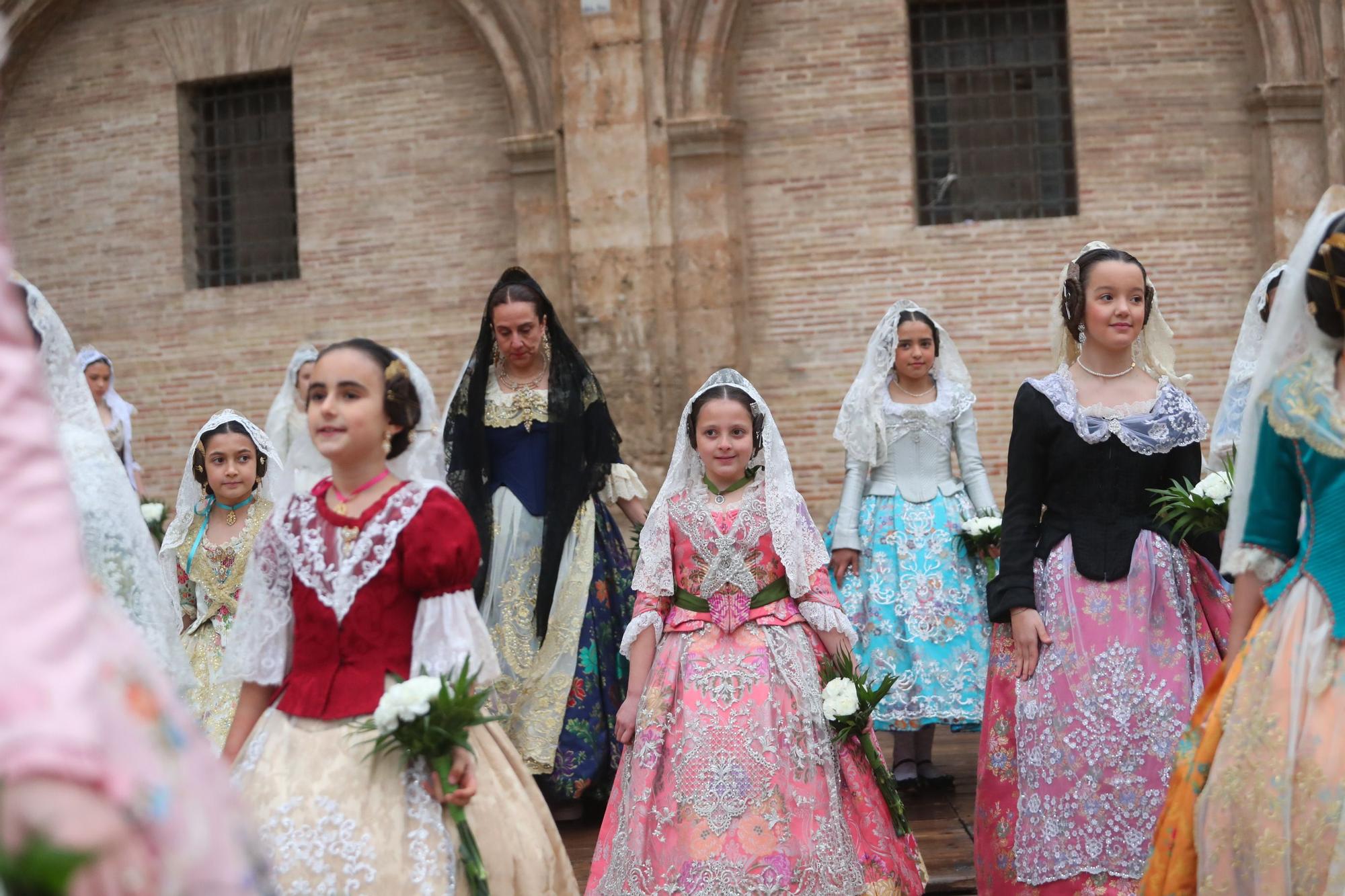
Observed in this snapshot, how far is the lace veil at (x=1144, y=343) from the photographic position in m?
5.10

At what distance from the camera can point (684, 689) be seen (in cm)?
517

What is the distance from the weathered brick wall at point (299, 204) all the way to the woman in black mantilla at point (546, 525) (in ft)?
19.5

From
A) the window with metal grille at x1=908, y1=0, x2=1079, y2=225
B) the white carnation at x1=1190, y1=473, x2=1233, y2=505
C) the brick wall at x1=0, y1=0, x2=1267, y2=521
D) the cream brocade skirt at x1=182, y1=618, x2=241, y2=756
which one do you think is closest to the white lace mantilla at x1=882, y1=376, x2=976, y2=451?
the white carnation at x1=1190, y1=473, x2=1233, y2=505

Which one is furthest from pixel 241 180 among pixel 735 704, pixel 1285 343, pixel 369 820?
pixel 1285 343

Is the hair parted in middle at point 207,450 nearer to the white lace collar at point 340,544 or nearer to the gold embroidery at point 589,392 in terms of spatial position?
the gold embroidery at point 589,392

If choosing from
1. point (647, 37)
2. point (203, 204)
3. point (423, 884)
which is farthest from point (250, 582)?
point (203, 204)

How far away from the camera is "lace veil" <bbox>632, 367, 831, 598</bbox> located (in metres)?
5.29

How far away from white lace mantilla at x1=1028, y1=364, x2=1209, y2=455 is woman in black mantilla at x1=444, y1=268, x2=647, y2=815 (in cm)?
236

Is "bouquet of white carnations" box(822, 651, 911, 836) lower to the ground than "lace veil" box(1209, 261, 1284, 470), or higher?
lower

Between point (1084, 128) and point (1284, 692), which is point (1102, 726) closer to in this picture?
point (1284, 692)

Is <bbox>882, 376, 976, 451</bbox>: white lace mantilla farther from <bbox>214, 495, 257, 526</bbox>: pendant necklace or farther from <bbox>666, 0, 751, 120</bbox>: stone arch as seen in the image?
<bbox>666, 0, 751, 120</bbox>: stone arch

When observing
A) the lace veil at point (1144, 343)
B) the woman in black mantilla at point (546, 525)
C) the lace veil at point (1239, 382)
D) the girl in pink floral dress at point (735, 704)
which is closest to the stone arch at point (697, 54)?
the woman in black mantilla at point (546, 525)

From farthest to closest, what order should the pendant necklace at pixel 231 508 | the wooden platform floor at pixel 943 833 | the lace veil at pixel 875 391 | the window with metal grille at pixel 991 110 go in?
the window with metal grille at pixel 991 110
the lace veil at pixel 875 391
the pendant necklace at pixel 231 508
the wooden platform floor at pixel 943 833

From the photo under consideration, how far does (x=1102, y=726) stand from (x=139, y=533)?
9.03ft
